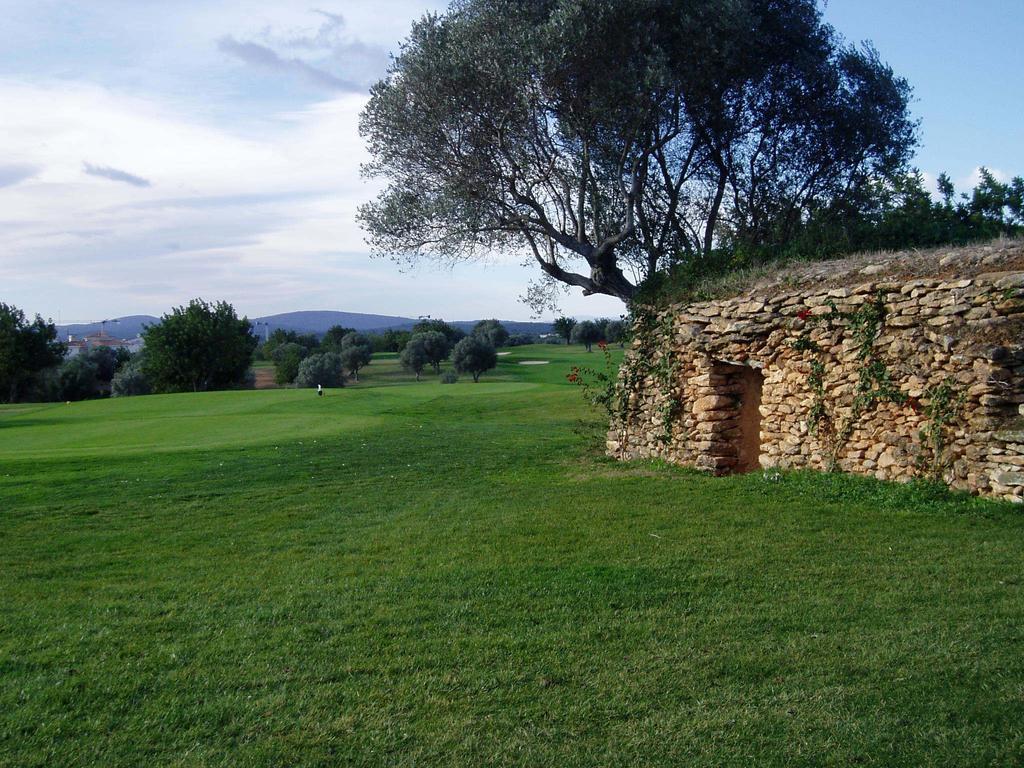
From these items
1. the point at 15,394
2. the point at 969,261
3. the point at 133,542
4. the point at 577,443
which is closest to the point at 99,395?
the point at 15,394

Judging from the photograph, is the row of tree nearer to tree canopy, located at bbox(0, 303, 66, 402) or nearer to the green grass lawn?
tree canopy, located at bbox(0, 303, 66, 402)

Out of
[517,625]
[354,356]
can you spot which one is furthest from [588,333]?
[517,625]

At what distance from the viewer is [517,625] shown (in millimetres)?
5484

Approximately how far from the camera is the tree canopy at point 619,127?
16219 mm

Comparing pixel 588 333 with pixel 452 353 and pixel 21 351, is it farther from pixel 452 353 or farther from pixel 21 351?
pixel 21 351

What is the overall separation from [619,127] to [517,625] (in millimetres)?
13442

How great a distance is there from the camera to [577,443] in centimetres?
1628

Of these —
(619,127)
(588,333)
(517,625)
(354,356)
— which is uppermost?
(619,127)

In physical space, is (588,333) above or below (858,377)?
above

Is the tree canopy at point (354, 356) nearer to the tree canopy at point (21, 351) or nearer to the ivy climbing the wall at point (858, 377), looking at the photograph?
the tree canopy at point (21, 351)

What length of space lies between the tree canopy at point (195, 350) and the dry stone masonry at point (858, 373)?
41.2 metres

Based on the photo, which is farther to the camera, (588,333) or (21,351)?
(588,333)

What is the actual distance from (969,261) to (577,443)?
827 cm

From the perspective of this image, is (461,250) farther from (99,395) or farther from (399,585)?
(99,395)
